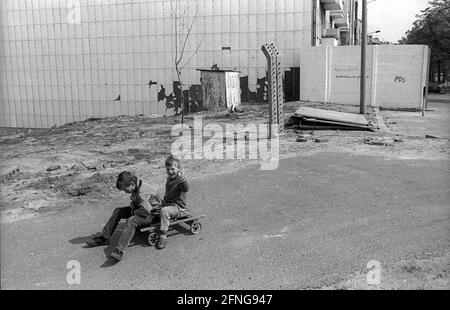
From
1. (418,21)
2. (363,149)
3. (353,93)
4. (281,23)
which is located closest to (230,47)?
(281,23)

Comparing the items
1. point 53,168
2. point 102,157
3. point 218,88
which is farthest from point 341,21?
point 53,168

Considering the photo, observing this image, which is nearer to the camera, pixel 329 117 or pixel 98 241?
pixel 98 241

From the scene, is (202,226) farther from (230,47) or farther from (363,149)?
(230,47)

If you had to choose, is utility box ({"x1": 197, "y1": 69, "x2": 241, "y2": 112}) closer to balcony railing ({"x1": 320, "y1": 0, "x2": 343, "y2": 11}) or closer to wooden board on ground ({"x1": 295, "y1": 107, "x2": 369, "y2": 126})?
wooden board on ground ({"x1": 295, "y1": 107, "x2": 369, "y2": 126})

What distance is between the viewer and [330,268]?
4520mm

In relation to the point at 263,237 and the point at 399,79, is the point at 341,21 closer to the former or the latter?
the point at 399,79

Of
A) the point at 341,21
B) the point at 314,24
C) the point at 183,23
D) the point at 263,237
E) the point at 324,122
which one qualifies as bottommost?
the point at 263,237

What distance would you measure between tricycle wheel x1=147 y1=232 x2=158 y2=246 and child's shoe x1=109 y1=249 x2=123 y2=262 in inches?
16.6

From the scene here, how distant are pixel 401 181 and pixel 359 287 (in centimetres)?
384

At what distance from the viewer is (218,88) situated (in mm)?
17375

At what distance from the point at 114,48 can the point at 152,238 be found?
56.7 ft

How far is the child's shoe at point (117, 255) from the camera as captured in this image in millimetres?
4844

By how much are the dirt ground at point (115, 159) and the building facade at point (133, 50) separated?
529 centimetres

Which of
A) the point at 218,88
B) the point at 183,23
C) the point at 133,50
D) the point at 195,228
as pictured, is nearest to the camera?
the point at 195,228
